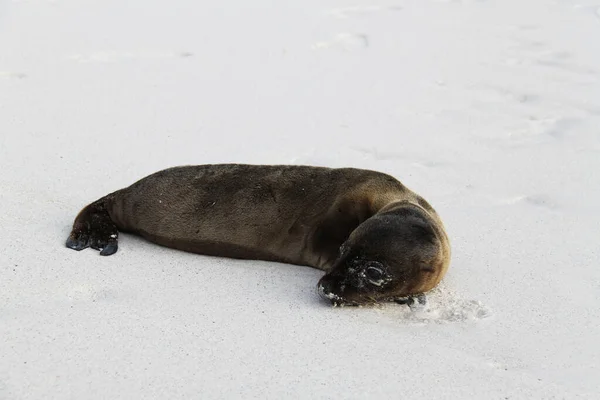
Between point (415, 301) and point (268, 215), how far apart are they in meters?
1.04

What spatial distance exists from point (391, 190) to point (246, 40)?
346 centimetres

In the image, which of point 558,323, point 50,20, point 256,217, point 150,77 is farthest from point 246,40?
point 558,323

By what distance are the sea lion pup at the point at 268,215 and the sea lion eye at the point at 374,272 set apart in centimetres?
8

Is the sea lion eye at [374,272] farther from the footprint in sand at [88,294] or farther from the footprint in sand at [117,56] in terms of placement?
the footprint in sand at [117,56]

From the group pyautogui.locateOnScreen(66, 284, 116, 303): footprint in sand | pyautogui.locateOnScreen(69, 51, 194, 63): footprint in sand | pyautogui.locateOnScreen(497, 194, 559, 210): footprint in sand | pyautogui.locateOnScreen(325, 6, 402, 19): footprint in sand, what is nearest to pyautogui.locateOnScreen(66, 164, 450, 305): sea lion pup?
pyautogui.locateOnScreen(66, 284, 116, 303): footprint in sand

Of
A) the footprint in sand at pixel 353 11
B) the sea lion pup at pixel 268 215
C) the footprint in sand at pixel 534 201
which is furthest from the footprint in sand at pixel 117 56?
the footprint in sand at pixel 534 201

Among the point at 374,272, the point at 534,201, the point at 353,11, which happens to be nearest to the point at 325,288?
the point at 374,272

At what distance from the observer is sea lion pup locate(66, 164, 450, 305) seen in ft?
13.5

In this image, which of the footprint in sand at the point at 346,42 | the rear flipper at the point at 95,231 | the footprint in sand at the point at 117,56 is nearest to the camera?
the rear flipper at the point at 95,231

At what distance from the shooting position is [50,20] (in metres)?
7.53

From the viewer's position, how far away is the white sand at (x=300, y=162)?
326cm

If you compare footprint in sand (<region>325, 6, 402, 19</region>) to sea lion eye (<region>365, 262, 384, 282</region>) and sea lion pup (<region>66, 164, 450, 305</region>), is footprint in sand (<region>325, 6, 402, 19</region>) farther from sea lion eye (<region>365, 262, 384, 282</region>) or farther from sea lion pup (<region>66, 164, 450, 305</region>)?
sea lion eye (<region>365, 262, 384, 282</region>)

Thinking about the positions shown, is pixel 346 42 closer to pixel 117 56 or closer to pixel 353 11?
pixel 353 11

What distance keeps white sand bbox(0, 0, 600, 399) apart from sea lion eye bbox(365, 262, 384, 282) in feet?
0.61
